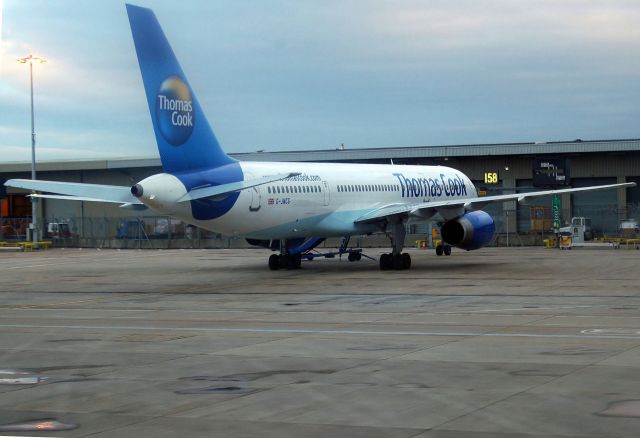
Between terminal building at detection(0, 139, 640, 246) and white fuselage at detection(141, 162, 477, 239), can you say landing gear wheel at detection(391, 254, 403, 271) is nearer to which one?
white fuselage at detection(141, 162, 477, 239)

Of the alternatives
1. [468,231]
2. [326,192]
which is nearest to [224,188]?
[326,192]

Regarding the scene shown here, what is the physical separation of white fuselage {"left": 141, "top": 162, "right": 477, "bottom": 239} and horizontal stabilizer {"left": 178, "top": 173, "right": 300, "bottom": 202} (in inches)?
11.3

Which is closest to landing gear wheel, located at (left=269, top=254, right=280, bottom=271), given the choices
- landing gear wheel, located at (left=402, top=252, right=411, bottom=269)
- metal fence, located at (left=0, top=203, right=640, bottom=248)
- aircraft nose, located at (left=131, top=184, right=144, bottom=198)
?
landing gear wheel, located at (left=402, top=252, right=411, bottom=269)

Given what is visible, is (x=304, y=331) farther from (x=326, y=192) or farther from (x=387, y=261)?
(x=326, y=192)

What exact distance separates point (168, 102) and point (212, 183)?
2.59 meters

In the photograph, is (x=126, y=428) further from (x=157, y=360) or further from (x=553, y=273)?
(x=553, y=273)

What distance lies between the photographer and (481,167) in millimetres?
72125

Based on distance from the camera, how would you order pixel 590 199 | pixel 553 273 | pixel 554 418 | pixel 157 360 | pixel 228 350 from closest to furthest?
pixel 554 418 → pixel 157 360 → pixel 228 350 → pixel 553 273 → pixel 590 199

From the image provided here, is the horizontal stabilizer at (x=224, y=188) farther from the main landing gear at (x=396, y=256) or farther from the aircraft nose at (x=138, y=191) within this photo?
the main landing gear at (x=396, y=256)

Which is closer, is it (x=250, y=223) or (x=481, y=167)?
(x=250, y=223)

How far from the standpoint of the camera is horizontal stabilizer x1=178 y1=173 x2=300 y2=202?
1072 inches

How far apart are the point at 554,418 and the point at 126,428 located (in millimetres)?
4001

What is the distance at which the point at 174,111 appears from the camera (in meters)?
27.4

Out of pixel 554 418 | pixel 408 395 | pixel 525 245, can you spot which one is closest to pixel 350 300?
pixel 408 395
